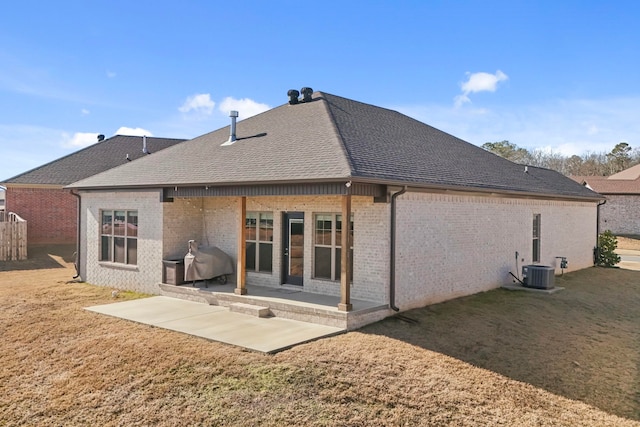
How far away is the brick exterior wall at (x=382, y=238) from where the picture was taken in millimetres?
10242

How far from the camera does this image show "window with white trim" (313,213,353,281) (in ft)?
36.1

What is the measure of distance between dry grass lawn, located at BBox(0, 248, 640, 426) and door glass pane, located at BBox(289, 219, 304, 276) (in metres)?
3.04

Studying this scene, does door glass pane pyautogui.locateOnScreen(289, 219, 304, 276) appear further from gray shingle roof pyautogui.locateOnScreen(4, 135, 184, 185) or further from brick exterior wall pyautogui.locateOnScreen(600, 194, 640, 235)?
brick exterior wall pyautogui.locateOnScreen(600, 194, 640, 235)

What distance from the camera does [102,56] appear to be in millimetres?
16531

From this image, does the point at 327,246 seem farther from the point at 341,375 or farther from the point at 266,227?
the point at 341,375

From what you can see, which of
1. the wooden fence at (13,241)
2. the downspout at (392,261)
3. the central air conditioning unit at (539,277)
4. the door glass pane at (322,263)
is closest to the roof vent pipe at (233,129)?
the door glass pane at (322,263)

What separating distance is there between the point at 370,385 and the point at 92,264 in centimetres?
1145

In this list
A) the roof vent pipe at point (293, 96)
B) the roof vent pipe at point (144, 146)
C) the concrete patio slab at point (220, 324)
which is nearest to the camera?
the concrete patio slab at point (220, 324)

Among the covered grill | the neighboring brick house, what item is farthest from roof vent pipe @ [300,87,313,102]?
the neighboring brick house

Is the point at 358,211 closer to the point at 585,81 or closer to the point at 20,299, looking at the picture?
the point at 20,299

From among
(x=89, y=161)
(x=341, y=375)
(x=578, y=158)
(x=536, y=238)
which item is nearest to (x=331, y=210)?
(x=341, y=375)

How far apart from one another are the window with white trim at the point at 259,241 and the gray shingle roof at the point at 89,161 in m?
16.0

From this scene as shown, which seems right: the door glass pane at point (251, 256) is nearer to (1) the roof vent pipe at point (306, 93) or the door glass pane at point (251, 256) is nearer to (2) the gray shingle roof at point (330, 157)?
(2) the gray shingle roof at point (330, 157)

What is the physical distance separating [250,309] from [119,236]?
240 inches
